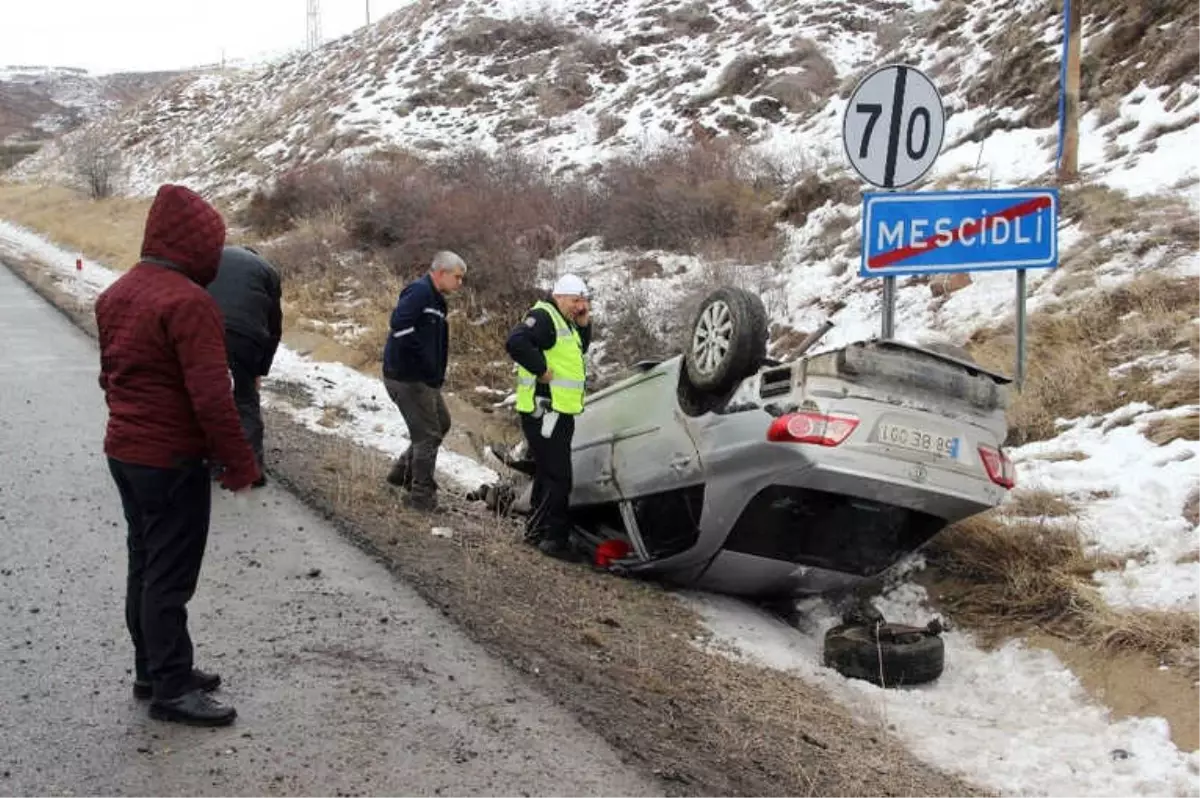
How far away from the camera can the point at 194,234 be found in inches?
138

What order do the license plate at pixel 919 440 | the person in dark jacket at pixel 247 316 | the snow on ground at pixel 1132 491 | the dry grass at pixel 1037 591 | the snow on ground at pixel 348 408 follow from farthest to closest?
the snow on ground at pixel 348 408 < the person in dark jacket at pixel 247 316 < the snow on ground at pixel 1132 491 < the license plate at pixel 919 440 < the dry grass at pixel 1037 591

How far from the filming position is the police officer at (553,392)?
6480 mm

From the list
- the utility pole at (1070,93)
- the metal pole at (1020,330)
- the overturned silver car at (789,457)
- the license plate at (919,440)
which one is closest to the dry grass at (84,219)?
the utility pole at (1070,93)

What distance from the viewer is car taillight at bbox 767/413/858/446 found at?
15.8 feet

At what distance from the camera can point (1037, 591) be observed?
5.43 metres

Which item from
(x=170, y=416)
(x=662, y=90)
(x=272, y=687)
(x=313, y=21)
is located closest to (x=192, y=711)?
(x=272, y=687)

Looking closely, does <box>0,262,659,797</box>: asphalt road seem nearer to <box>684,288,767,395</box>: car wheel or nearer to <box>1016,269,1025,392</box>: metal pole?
<box>684,288,767,395</box>: car wheel

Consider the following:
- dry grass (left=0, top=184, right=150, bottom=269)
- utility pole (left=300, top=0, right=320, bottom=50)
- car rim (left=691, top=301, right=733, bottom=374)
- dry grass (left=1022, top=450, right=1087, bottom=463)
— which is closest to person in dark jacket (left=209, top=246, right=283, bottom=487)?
car rim (left=691, top=301, right=733, bottom=374)

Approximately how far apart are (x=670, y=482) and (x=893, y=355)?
1.41 m

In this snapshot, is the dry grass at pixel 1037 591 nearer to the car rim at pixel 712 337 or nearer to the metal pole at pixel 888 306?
the metal pole at pixel 888 306

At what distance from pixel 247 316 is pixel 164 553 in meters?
3.67

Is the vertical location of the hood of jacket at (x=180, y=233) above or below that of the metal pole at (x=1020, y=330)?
above

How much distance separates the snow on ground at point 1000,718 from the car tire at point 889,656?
66 mm

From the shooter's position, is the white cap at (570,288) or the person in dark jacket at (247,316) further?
the person in dark jacket at (247,316)
